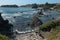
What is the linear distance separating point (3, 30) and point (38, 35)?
7.11 metres

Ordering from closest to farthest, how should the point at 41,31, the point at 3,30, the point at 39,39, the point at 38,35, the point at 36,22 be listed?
the point at 39,39, the point at 38,35, the point at 41,31, the point at 3,30, the point at 36,22

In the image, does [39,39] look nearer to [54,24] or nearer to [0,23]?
[54,24]

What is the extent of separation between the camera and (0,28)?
33.8m

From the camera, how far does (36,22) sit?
131 feet

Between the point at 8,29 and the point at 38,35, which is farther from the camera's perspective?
the point at 8,29

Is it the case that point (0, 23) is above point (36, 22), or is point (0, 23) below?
above

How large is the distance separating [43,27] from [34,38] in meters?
4.95

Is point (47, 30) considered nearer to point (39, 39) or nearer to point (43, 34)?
point (43, 34)

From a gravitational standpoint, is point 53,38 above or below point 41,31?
above

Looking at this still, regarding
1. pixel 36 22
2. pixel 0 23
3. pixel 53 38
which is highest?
pixel 53 38

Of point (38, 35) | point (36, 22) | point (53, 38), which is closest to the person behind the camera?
point (53, 38)

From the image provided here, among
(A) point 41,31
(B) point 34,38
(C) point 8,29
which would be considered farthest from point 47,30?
(C) point 8,29

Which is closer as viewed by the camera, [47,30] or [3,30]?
[47,30]

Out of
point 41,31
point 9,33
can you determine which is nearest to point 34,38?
point 41,31
